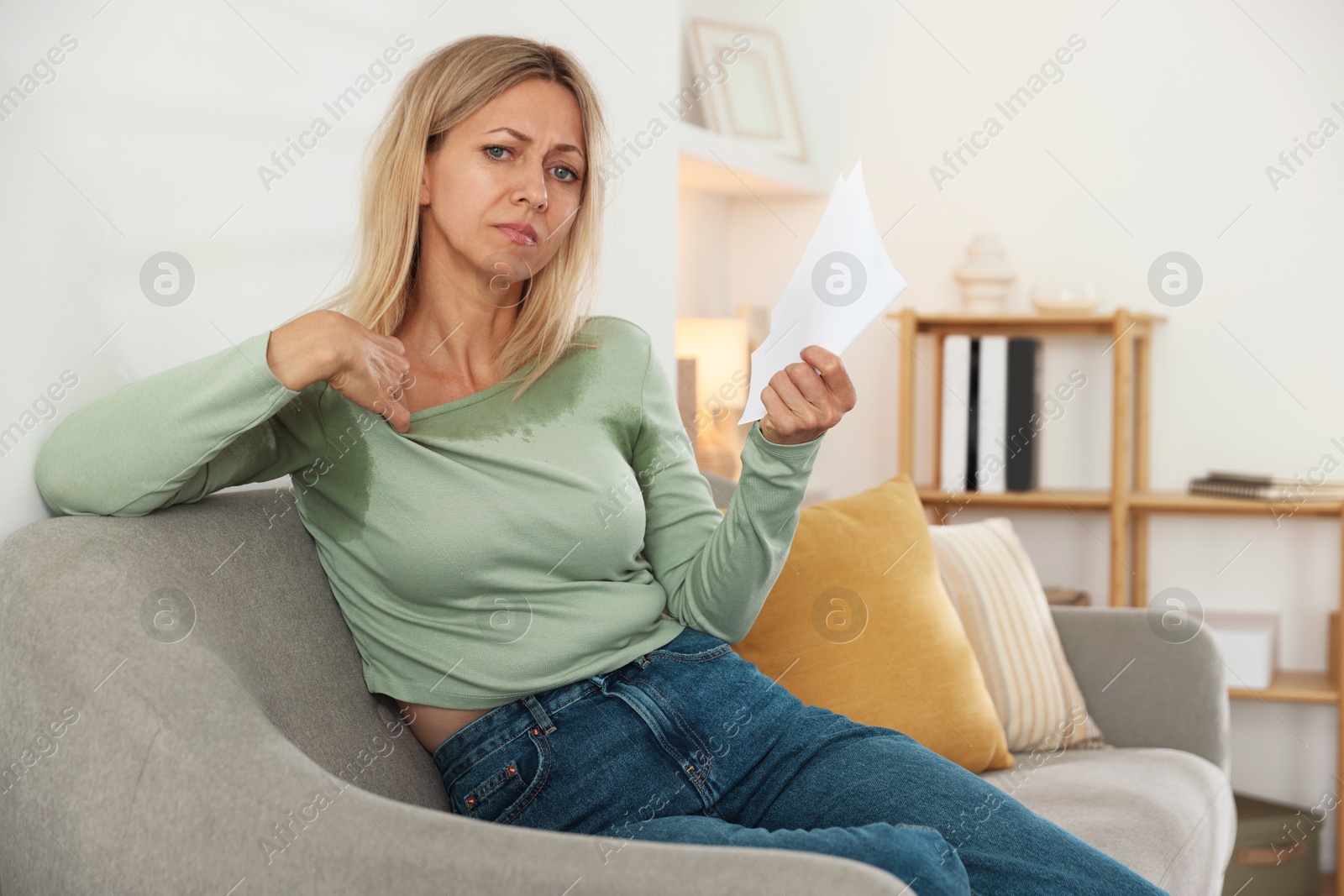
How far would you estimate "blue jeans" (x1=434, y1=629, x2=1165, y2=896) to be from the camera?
3.11 feet

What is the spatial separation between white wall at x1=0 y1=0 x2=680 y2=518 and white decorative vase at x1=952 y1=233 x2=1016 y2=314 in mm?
1568

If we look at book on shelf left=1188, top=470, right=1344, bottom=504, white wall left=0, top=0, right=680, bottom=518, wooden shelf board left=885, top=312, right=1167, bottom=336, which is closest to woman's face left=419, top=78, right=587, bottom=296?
white wall left=0, top=0, right=680, bottom=518

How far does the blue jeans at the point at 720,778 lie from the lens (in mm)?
948

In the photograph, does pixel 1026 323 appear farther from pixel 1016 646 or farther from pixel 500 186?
pixel 500 186

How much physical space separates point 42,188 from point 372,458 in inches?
14.8

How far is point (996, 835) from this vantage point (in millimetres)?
958

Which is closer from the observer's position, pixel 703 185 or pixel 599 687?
pixel 599 687

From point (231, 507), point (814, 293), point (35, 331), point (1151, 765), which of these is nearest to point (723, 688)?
point (814, 293)

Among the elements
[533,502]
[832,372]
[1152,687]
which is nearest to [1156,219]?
[1152,687]

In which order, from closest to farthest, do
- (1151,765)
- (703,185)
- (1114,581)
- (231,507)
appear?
(231,507) < (1151,765) < (1114,581) < (703,185)

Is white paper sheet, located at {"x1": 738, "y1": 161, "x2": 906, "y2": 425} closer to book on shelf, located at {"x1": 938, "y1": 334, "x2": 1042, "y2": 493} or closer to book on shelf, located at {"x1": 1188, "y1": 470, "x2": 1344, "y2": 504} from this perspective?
book on shelf, located at {"x1": 938, "y1": 334, "x2": 1042, "y2": 493}

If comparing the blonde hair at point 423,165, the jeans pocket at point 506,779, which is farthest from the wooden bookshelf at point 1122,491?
the jeans pocket at point 506,779

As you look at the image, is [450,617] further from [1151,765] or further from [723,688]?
[1151,765]

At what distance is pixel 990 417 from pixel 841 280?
1.88 m
